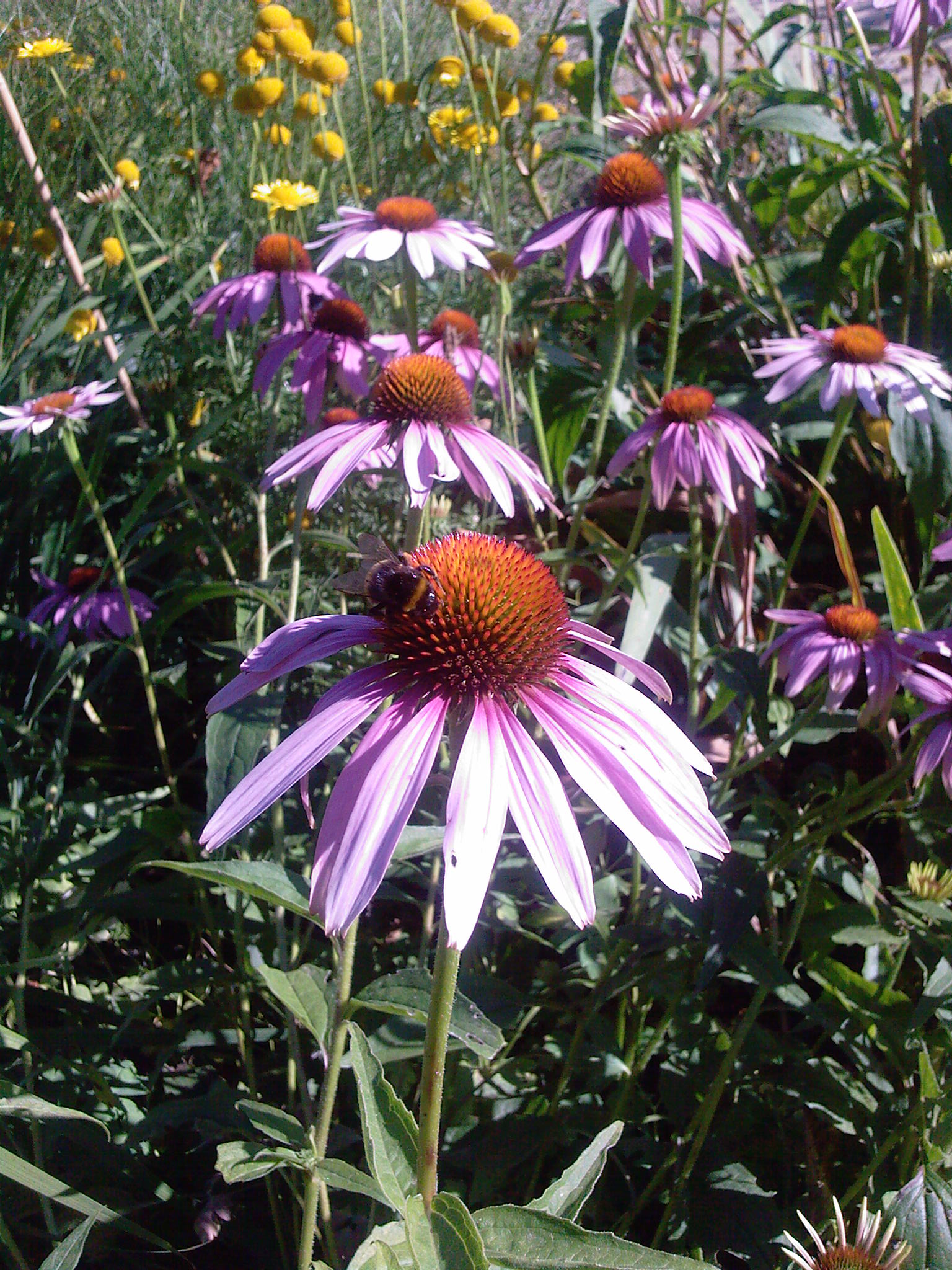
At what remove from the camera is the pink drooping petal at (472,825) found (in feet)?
1.99

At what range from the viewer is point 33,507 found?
1.81m

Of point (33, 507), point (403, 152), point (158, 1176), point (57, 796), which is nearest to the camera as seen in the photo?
point (158, 1176)

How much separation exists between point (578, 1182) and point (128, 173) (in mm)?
1950

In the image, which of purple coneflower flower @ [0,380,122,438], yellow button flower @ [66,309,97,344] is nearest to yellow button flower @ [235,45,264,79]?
yellow button flower @ [66,309,97,344]

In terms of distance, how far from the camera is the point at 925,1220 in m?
0.89

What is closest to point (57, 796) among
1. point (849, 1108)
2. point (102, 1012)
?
point (102, 1012)

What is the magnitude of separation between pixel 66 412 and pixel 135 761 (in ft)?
2.37

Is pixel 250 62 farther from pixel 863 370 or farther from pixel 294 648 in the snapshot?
pixel 294 648

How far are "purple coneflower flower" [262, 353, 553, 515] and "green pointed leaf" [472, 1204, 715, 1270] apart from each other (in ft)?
2.46

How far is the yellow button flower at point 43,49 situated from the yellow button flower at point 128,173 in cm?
21

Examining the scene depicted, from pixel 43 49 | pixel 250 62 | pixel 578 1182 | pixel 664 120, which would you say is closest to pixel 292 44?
pixel 250 62

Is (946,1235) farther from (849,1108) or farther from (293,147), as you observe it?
(293,147)

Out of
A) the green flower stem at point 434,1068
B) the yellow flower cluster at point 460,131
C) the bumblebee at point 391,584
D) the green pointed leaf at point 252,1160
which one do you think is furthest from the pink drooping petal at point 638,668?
the yellow flower cluster at point 460,131

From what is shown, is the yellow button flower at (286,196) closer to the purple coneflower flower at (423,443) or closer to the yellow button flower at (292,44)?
the yellow button flower at (292,44)
